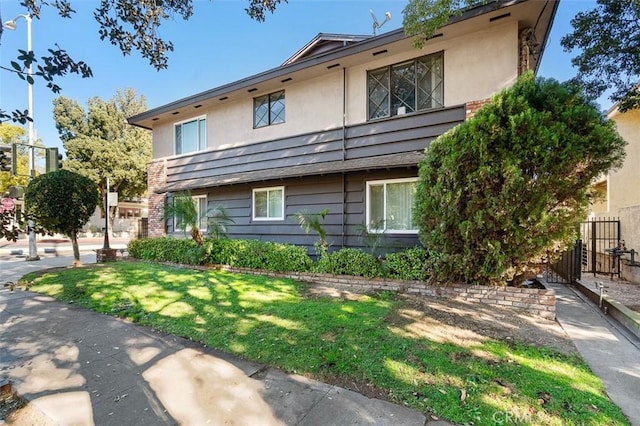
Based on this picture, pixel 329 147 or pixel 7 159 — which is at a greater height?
pixel 329 147

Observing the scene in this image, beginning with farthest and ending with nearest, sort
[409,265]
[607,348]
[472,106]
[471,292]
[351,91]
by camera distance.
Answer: [351,91], [472,106], [409,265], [471,292], [607,348]

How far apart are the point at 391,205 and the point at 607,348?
15.9 ft

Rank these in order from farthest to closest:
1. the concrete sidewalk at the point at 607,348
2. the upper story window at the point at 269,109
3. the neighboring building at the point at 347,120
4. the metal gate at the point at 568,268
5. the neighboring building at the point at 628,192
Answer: the upper story window at the point at 269,109, the neighboring building at the point at 628,192, the metal gate at the point at 568,268, the neighboring building at the point at 347,120, the concrete sidewalk at the point at 607,348

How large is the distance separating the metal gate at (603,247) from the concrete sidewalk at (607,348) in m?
4.01

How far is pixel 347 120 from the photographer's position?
28.6 feet

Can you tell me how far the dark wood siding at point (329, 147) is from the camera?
298 inches

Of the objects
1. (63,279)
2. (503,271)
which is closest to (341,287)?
(503,271)

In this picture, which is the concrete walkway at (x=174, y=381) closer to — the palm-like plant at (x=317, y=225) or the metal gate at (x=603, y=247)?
the palm-like plant at (x=317, y=225)

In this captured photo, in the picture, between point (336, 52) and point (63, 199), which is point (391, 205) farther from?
point (63, 199)

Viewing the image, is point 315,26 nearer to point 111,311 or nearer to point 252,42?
point 252,42

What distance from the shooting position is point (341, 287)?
22.8 feet

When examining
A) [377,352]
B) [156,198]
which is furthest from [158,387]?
[156,198]

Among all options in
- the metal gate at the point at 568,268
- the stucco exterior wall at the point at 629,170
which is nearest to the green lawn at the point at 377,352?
the metal gate at the point at 568,268

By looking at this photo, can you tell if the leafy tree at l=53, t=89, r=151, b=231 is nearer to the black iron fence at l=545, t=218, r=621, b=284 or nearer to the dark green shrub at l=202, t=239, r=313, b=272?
Result: the dark green shrub at l=202, t=239, r=313, b=272
